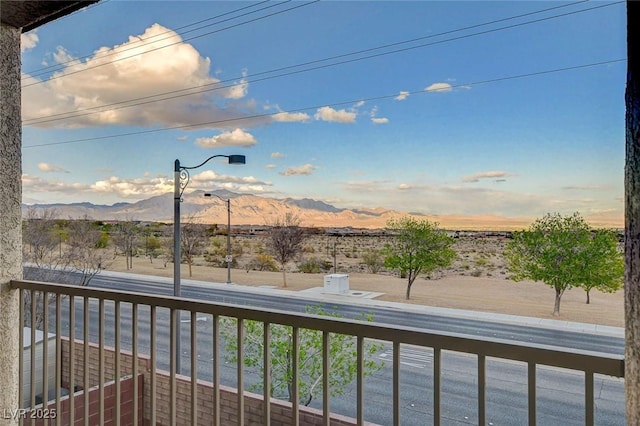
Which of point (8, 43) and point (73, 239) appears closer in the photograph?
point (8, 43)

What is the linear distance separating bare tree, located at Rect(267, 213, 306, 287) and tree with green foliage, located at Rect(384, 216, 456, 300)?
0.71 meters

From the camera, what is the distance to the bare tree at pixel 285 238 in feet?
10.5

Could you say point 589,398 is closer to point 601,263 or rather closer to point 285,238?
point 601,263

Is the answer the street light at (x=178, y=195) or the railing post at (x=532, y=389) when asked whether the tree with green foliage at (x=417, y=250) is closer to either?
the street light at (x=178, y=195)

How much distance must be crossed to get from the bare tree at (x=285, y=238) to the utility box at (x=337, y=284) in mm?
351

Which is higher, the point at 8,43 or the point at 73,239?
the point at 8,43

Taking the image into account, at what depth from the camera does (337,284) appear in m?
2.96

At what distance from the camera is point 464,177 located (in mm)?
3152

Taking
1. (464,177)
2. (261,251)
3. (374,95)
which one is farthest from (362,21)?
(261,251)

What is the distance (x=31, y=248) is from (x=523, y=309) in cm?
352

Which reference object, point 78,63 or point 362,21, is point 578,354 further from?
point 78,63

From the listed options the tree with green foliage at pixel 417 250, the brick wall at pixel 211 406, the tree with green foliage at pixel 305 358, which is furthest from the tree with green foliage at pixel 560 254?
the tree with green foliage at pixel 305 358

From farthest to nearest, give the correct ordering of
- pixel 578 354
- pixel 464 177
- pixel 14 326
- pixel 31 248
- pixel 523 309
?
pixel 31 248, pixel 464 177, pixel 523 309, pixel 14 326, pixel 578 354

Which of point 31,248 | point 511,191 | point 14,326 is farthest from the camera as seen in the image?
point 31,248
